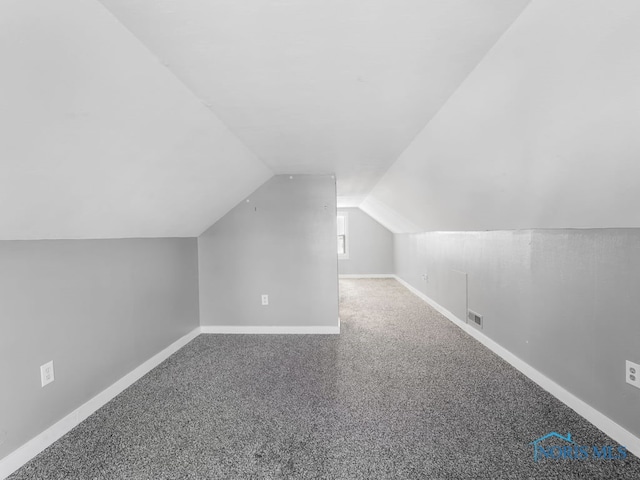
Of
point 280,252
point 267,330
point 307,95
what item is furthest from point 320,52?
point 267,330

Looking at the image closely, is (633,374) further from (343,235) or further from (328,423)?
(343,235)

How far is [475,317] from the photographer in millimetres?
3295

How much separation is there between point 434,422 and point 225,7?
85.6 inches

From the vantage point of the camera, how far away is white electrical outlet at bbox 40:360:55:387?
5.61ft

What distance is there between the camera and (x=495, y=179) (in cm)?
199

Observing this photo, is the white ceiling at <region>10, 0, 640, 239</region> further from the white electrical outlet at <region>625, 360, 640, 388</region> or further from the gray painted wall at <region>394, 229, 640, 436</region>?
the white electrical outlet at <region>625, 360, 640, 388</region>

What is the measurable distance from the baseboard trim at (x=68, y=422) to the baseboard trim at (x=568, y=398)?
291 cm

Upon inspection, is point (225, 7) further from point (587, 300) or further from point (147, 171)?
point (587, 300)

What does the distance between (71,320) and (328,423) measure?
63.7 inches

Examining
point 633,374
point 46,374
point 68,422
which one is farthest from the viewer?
point 68,422

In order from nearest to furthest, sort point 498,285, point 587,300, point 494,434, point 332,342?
point 494,434 → point 587,300 → point 498,285 → point 332,342

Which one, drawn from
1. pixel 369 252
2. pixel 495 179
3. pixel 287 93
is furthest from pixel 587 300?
pixel 369 252

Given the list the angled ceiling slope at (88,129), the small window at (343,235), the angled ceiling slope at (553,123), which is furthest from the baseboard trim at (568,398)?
the small window at (343,235)

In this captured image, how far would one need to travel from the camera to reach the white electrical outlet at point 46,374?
1.71 metres
